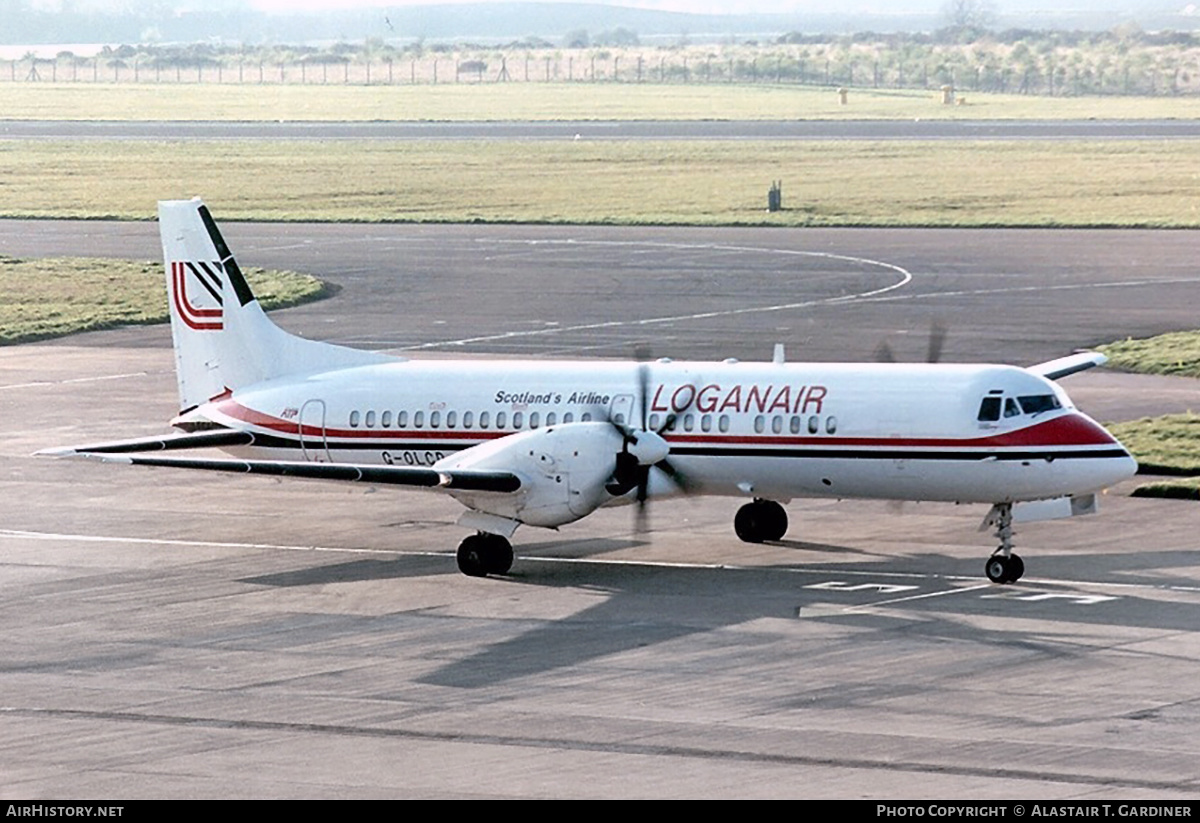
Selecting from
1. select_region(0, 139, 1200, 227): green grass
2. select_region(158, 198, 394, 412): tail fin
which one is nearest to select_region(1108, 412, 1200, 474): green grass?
select_region(158, 198, 394, 412): tail fin

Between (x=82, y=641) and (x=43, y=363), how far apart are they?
99.5 feet

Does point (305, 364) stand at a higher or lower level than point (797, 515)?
higher

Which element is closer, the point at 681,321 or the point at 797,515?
the point at 797,515

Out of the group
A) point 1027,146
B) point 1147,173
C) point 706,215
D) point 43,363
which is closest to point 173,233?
point 43,363

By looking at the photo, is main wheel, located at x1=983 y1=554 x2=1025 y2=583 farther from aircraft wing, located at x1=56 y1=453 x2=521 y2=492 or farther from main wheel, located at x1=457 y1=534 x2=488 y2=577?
main wheel, located at x1=457 y1=534 x2=488 y2=577

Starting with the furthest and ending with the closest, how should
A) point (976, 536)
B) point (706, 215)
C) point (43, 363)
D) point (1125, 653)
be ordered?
point (706, 215) → point (43, 363) → point (976, 536) → point (1125, 653)

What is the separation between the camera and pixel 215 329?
34750 millimetres

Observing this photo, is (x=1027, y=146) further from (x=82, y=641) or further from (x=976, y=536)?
(x=82, y=641)

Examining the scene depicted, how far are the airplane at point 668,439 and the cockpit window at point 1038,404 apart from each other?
2cm

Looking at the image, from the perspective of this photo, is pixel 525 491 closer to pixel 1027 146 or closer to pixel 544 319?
pixel 544 319

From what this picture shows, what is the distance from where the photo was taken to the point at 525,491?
98.4ft

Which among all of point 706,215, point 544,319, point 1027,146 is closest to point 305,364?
point 544,319

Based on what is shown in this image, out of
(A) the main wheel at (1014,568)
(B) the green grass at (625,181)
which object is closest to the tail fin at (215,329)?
(A) the main wheel at (1014,568)

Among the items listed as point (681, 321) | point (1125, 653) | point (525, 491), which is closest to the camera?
point (1125, 653)
